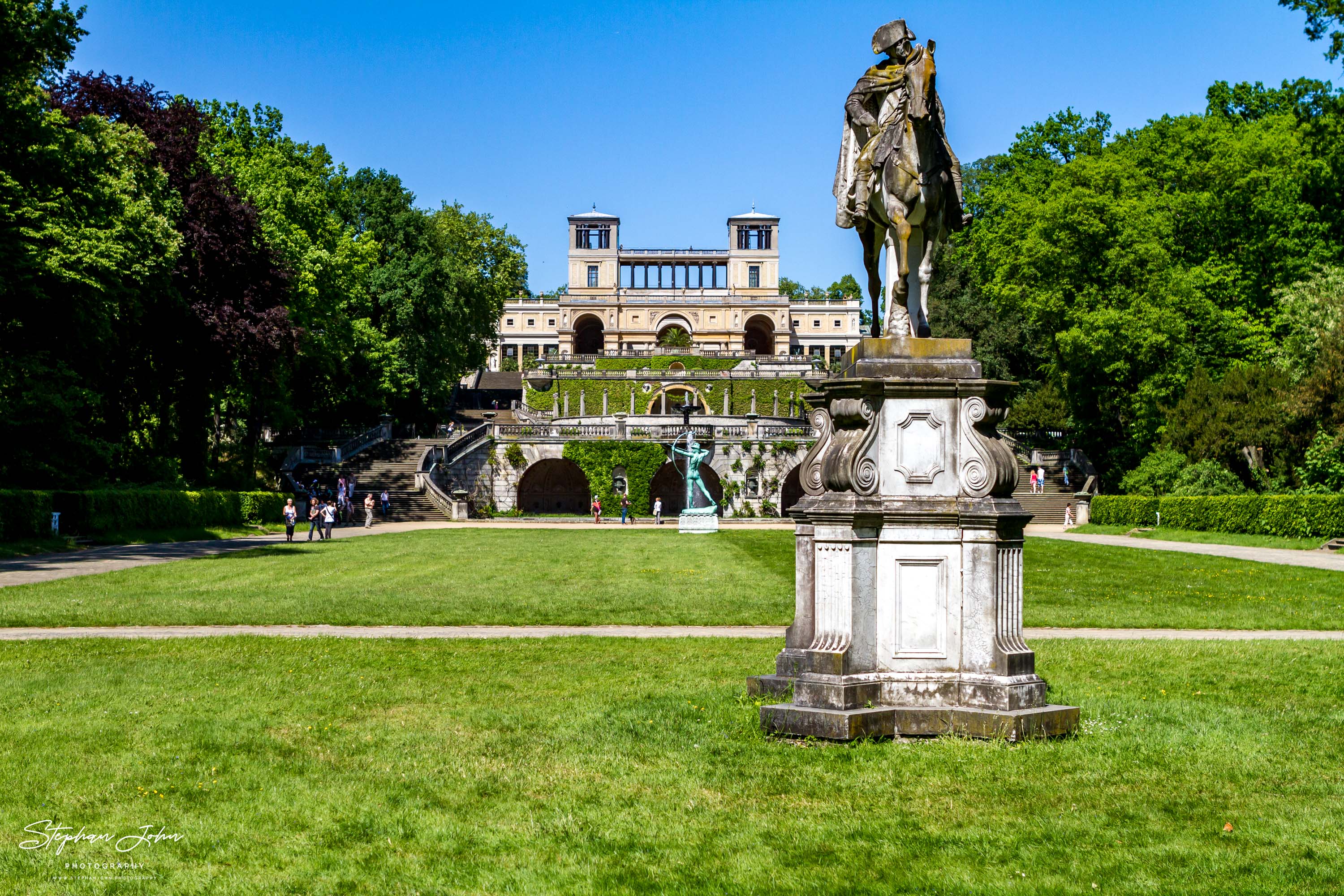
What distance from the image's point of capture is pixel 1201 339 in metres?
49.2

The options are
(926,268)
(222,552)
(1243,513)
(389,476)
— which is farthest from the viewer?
(389,476)

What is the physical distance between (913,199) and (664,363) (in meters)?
78.4

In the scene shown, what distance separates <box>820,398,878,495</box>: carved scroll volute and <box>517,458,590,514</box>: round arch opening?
5593 centimetres

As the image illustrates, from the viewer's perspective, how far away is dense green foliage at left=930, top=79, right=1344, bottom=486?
4200cm

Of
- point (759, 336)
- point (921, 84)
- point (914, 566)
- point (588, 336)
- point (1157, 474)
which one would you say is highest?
point (759, 336)

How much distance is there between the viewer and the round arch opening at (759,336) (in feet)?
382

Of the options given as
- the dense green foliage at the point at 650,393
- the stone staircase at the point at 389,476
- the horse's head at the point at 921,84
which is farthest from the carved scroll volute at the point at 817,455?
the dense green foliage at the point at 650,393

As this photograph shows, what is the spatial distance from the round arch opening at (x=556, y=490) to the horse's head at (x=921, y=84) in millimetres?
55837

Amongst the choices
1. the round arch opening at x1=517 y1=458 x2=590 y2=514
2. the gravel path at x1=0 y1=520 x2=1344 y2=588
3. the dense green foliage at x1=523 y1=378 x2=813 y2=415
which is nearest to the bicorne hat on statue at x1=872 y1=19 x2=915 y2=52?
the gravel path at x1=0 y1=520 x2=1344 y2=588

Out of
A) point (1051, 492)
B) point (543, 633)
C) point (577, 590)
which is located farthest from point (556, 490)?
point (543, 633)

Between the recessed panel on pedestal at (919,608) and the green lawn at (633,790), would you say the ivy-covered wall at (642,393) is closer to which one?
the green lawn at (633,790)

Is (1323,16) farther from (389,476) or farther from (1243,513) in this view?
(389,476)

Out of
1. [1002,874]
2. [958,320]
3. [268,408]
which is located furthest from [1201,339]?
[1002,874]

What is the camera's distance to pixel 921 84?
9297 millimetres
